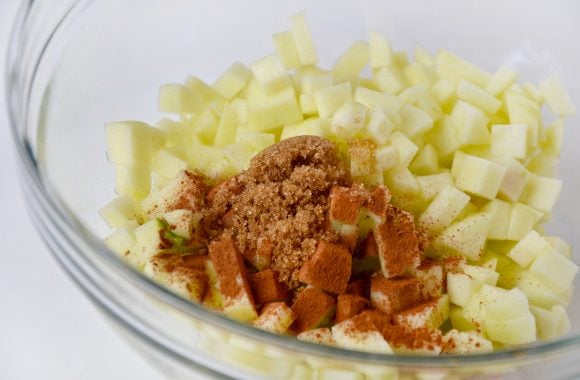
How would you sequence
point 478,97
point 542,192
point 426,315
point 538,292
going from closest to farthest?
point 426,315 → point 538,292 → point 542,192 → point 478,97

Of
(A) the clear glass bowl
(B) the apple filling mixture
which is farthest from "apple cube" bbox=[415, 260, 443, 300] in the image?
(A) the clear glass bowl

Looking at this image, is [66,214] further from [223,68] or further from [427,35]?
[427,35]

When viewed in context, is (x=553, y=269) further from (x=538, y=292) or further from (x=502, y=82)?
(x=502, y=82)

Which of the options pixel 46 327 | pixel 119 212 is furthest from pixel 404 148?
pixel 46 327

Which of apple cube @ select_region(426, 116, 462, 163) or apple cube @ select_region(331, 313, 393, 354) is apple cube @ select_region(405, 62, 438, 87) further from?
apple cube @ select_region(331, 313, 393, 354)

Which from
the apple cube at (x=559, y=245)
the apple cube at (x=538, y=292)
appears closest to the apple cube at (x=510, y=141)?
the apple cube at (x=559, y=245)
